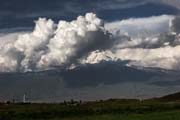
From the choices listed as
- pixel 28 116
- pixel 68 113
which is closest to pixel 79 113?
pixel 68 113

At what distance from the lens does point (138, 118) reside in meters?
111

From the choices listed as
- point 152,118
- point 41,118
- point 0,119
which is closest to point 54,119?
point 41,118

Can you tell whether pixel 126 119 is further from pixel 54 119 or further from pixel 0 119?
pixel 0 119

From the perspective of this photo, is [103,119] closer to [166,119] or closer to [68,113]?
[166,119]

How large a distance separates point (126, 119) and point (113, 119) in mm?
3516

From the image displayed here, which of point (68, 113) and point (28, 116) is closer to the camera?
point (28, 116)

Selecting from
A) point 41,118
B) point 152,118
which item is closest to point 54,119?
point 41,118

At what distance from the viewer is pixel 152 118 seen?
111 meters

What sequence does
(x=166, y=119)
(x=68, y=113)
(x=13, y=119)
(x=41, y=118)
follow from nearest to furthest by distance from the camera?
(x=166, y=119)
(x=13, y=119)
(x=41, y=118)
(x=68, y=113)

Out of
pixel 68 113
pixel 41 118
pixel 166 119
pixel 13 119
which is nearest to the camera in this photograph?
pixel 166 119

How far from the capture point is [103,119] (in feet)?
367

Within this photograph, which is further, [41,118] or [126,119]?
[41,118]

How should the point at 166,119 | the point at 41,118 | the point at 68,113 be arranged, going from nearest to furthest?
the point at 166,119 → the point at 41,118 → the point at 68,113

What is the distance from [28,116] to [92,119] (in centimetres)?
2555
